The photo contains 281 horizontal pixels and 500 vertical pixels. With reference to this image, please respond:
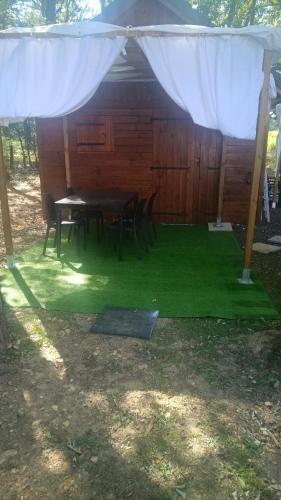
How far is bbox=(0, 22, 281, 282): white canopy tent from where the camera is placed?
3.41 m

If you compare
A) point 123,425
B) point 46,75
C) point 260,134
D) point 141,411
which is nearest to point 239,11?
point 260,134

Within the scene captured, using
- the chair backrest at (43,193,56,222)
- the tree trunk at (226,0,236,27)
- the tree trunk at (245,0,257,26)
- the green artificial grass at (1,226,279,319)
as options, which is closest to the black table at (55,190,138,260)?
the chair backrest at (43,193,56,222)

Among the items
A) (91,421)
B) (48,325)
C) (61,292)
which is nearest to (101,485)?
(91,421)

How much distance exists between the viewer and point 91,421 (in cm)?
227

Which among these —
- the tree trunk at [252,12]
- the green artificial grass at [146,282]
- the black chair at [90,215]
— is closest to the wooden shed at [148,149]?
the black chair at [90,215]

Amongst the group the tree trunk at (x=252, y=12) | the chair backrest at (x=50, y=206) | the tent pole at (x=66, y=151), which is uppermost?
the tree trunk at (x=252, y=12)

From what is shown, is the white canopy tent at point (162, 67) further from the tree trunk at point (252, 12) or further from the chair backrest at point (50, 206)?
the tree trunk at point (252, 12)

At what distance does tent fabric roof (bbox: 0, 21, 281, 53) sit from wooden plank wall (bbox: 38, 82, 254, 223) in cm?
328

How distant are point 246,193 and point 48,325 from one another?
16.2 ft

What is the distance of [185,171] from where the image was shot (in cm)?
701

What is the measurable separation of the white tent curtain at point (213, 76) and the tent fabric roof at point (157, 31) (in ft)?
0.21

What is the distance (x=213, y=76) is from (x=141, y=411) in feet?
9.82

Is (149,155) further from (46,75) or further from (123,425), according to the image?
(123,425)

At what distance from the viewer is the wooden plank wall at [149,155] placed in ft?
22.2
